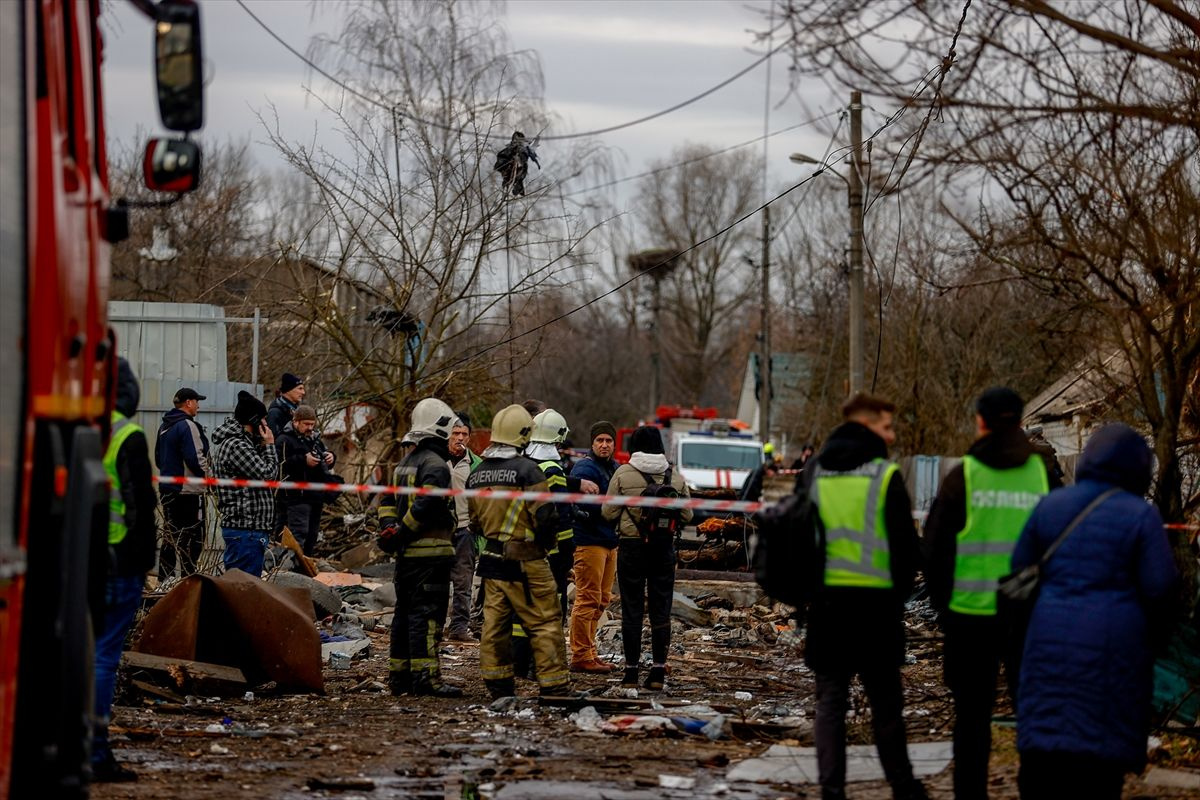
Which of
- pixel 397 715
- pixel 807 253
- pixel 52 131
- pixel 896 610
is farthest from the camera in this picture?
pixel 807 253

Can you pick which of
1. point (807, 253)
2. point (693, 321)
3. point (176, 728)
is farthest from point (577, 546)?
point (693, 321)

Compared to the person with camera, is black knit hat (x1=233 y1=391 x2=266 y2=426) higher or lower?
higher

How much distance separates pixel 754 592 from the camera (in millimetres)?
18453

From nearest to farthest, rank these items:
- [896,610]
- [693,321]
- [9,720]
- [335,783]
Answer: [9,720]
[896,610]
[335,783]
[693,321]

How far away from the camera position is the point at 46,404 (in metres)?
4.95

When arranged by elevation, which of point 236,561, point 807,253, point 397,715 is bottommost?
point 397,715

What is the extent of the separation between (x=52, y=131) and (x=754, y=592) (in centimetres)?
1423

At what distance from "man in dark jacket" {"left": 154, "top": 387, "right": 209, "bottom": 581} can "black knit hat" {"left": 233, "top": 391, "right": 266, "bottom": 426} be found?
1.20 ft

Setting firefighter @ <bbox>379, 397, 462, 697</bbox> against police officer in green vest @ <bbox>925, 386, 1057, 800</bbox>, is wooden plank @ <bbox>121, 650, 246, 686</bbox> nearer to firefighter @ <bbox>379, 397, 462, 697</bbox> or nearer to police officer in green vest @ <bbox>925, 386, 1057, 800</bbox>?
firefighter @ <bbox>379, 397, 462, 697</bbox>

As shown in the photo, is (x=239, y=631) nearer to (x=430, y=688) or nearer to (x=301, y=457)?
(x=430, y=688)

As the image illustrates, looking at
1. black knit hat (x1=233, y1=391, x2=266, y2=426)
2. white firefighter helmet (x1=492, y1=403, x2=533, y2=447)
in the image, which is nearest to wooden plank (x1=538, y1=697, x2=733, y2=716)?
white firefighter helmet (x1=492, y1=403, x2=533, y2=447)

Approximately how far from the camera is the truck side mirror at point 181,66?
5953 mm

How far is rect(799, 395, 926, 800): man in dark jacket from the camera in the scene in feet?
22.7

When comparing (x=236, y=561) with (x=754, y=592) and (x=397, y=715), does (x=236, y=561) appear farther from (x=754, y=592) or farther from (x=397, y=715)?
(x=754, y=592)
